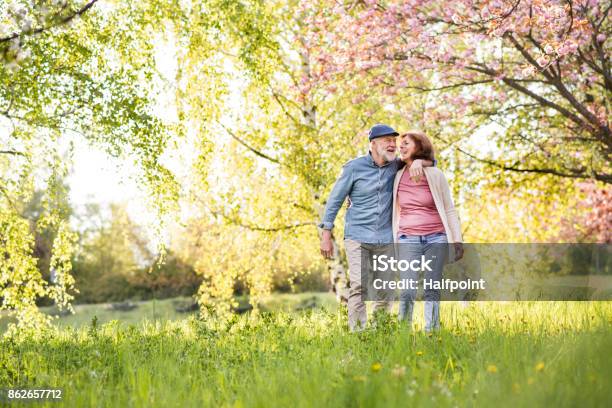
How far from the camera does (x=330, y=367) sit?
3.88m

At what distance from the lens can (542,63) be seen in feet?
26.0

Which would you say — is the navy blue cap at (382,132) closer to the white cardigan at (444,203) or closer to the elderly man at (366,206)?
the elderly man at (366,206)

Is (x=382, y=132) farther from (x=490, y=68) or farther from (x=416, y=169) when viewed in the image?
(x=490, y=68)

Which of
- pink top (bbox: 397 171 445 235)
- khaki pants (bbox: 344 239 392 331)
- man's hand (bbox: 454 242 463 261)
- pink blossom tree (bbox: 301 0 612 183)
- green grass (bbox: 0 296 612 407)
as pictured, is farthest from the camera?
pink blossom tree (bbox: 301 0 612 183)

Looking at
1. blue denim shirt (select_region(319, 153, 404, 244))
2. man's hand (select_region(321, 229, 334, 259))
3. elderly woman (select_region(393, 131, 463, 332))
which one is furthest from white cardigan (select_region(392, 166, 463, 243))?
man's hand (select_region(321, 229, 334, 259))

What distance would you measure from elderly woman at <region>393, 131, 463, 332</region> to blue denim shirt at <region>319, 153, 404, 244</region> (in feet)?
0.85

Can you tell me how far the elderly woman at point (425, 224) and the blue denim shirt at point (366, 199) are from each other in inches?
10.1

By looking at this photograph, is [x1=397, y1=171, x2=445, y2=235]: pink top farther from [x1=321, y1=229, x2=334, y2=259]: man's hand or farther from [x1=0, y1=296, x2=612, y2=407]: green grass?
[x1=0, y1=296, x2=612, y2=407]: green grass

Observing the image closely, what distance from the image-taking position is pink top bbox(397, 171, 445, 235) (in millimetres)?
5633

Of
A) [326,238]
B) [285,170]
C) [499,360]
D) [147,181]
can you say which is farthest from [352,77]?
[499,360]

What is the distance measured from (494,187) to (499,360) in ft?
25.8

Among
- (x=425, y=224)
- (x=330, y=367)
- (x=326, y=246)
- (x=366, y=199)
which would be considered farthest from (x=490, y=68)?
(x=330, y=367)

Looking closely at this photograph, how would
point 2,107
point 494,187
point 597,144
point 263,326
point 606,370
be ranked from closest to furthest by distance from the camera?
point 606,370
point 263,326
point 2,107
point 597,144
point 494,187

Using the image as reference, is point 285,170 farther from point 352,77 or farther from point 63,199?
point 63,199
